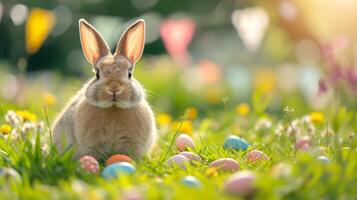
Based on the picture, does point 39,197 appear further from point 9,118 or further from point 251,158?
point 9,118

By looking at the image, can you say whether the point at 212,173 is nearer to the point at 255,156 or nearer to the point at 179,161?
the point at 179,161

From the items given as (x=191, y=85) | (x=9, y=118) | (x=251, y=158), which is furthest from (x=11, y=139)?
A: (x=191, y=85)

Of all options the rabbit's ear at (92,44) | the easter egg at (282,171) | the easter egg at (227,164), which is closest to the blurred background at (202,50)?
the easter egg at (227,164)

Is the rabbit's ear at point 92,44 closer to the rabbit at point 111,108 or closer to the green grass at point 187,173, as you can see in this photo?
the rabbit at point 111,108

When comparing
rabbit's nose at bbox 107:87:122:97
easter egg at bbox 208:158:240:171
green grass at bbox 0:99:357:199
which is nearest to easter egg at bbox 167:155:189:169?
green grass at bbox 0:99:357:199

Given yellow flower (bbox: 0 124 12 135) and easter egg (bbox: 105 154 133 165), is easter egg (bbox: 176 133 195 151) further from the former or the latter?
yellow flower (bbox: 0 124 12 135)

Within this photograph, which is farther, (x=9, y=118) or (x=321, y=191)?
(x=9, y=118)
